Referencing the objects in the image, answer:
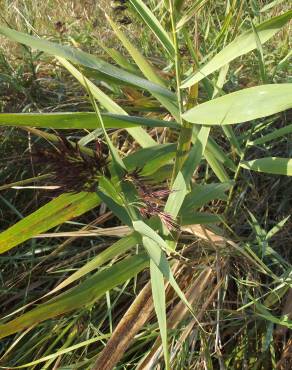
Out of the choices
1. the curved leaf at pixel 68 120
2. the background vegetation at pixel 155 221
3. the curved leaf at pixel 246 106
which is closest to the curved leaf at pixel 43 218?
the background vegetation at pixel 155 221

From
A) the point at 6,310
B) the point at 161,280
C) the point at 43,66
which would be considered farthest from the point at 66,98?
the point at 161,280

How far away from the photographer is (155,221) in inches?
35.4

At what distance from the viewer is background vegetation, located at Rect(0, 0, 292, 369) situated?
812mm

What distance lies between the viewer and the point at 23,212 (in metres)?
1.32

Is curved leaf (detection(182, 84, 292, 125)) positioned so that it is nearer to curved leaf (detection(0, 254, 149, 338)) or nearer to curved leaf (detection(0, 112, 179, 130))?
curved leaf (detection(0, 112, 179, 130))

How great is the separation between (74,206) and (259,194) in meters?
0.49

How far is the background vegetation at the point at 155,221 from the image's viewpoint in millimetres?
812

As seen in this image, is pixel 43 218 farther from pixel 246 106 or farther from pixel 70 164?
pixel 246 106

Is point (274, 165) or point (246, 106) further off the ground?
point (246, 106)

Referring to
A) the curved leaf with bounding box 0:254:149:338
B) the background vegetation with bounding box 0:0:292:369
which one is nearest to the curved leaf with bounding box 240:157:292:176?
the background vegetation with bounding box 0:0:292:369

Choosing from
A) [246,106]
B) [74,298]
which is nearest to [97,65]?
[246,106]

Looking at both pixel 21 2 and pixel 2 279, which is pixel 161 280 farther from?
pixel 21 2

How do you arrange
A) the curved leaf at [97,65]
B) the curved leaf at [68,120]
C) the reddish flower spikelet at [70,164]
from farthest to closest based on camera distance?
1. the curved leaf at [97,65]
2. the curved leaf at [68,120]
3. the reddish flower spikelet at [70,164]

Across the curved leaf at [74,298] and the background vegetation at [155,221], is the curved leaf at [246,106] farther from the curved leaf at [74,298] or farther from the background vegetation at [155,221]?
the curved leaf at [74,298]
